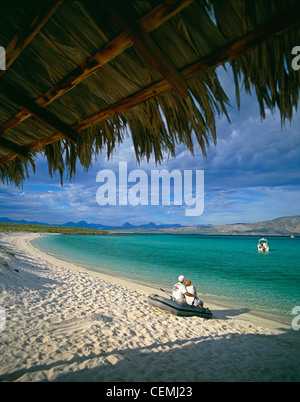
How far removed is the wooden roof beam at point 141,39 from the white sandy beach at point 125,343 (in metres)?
3.38

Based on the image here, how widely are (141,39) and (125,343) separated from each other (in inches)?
164

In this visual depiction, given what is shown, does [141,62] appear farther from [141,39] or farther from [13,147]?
[13,147]

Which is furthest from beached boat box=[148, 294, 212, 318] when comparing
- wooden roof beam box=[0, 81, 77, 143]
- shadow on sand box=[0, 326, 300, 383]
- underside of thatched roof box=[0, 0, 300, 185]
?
wooden roof beam box=[0, 81, 77, 143]

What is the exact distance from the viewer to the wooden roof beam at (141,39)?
3.75 feet

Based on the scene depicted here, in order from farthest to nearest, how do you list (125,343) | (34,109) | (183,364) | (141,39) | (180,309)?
(180,309) → (125,343) → (183,364) → (34,109) → (141,39)

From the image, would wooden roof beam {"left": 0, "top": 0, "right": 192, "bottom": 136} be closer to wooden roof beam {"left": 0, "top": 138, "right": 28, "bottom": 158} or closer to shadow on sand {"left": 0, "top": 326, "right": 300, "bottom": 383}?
wooden roof beam {"left": 0, "top": 138, "right": 28, "bottom": 158}

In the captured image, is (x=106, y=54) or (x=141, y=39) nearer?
(x=141, y=39)

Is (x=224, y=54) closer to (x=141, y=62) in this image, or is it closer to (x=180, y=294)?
(x=141, y=62)

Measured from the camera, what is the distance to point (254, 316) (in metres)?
6.31

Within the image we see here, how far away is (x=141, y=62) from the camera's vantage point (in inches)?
62.0

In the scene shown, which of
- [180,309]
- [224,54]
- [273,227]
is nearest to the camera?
[224,54]

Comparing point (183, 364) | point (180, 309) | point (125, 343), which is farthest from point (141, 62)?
point (180, 309)

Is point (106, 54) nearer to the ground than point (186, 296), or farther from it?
farther from it
